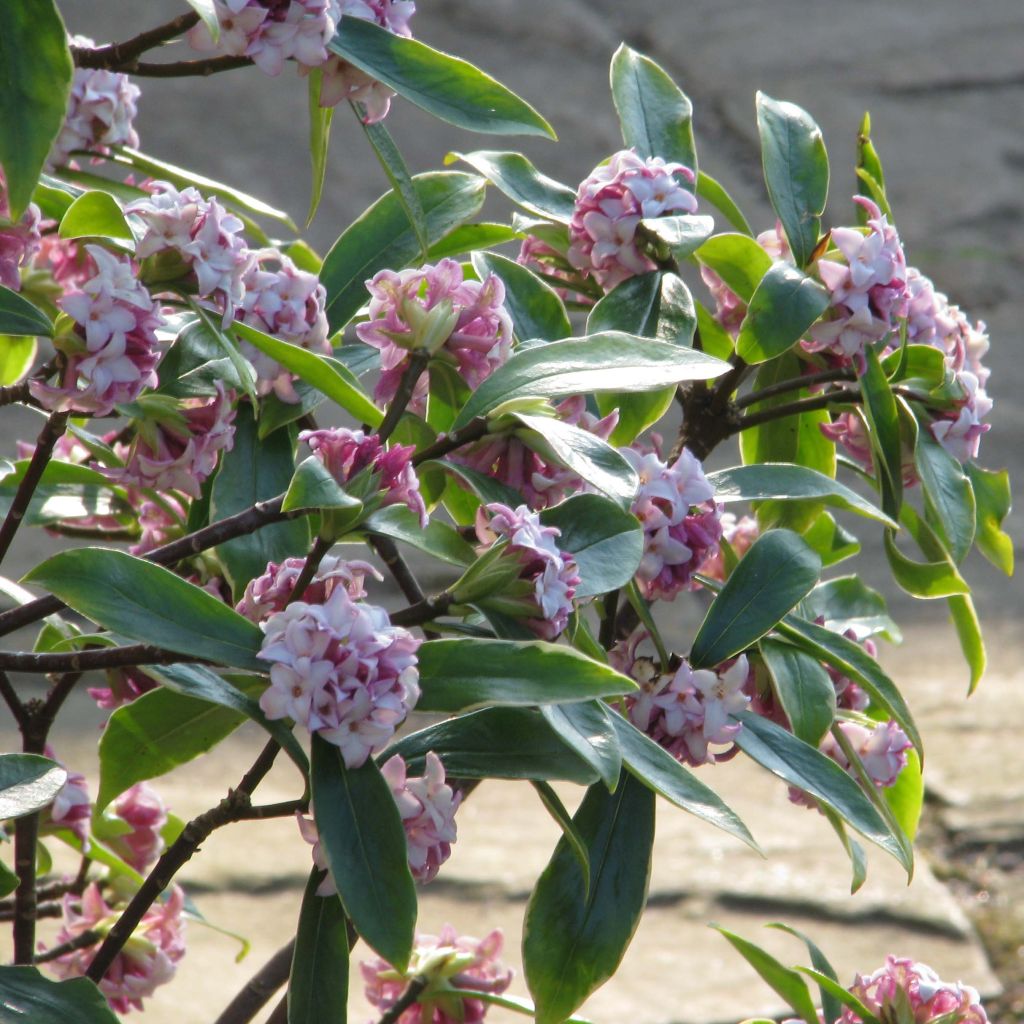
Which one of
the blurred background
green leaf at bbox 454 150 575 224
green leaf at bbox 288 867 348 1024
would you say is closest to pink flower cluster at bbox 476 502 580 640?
green leaf at bbox 288 867 348 1024

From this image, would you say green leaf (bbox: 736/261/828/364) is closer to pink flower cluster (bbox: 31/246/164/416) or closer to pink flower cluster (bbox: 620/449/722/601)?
pink flower cluster (bbox: 620/449/722/601)

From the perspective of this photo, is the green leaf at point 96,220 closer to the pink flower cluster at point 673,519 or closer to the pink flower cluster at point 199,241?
the pink flower cluster at point 199,241

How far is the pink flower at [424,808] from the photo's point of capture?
49cm

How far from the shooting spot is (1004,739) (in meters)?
1.82

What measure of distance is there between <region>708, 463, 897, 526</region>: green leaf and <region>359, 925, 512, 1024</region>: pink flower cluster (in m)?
0.28

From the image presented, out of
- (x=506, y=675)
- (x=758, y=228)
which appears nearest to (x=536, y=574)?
(x=506, y=675)

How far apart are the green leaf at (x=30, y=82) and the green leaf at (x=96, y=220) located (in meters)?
0.12

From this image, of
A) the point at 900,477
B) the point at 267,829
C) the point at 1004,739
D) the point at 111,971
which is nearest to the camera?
the point at 900,477

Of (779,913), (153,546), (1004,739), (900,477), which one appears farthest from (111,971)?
(1004,739)

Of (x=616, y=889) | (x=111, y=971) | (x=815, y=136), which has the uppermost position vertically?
(x=815, y=136)

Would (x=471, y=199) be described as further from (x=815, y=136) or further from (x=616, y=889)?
(x=616, y=889)

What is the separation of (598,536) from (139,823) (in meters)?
0.43

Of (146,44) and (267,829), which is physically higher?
(146,44)

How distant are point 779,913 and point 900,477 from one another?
961 mm
